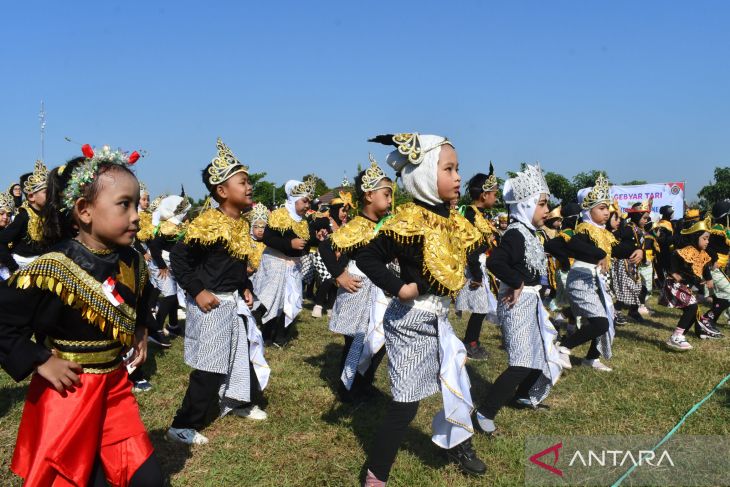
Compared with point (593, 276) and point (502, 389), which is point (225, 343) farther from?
point (593, 276)

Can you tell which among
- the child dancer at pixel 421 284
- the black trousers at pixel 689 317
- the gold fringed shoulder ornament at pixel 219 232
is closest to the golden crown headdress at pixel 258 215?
the gold fringed shoulder ornament at pixel 219 232

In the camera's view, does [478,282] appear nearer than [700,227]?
Yes

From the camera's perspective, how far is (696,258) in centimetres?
775

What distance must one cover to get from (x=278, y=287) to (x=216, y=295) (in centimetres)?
297

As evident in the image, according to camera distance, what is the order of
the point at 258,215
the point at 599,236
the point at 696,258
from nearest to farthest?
the point at 599,236 < the point at 696,258 < the point at 258,215

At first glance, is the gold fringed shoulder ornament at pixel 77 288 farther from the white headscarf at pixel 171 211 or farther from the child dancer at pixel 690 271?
the child dancer at pixel 690 271

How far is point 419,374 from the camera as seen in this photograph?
3189 millimetres

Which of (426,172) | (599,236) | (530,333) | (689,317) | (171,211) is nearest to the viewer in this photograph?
(426,172)

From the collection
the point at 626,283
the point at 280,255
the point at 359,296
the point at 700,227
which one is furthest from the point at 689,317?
the point at 280,255

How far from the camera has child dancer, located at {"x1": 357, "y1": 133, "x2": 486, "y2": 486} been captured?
311 cm

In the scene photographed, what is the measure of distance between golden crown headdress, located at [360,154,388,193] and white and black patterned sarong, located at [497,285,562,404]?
178 cm

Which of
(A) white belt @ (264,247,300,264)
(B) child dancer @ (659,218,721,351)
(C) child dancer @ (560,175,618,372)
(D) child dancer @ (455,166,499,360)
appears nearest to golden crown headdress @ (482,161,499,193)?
(D) child dancer @ (455,166,499,360)

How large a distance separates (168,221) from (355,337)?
137 inches

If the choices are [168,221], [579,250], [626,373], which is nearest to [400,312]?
[579,250]
